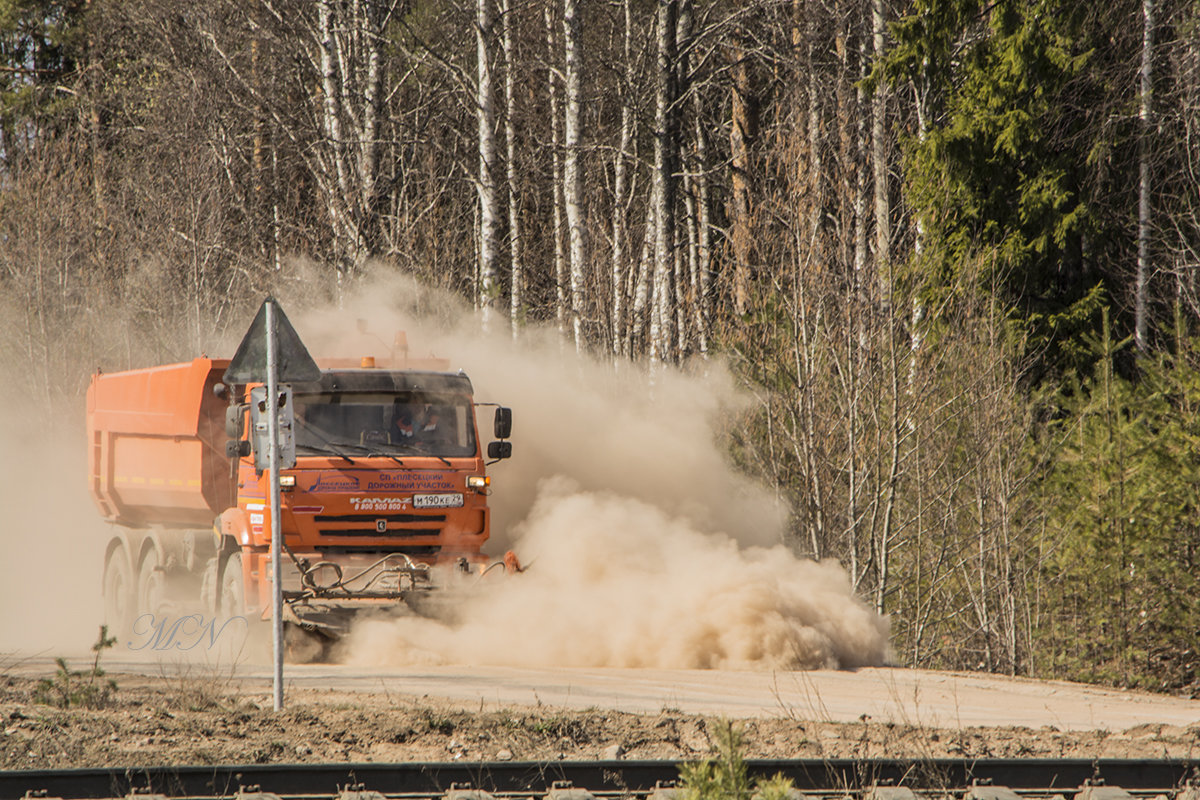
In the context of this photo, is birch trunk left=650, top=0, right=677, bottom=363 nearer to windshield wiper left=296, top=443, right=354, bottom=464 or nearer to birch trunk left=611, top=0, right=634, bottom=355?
birch trunk left=611, top=0, right=634, bottom=355

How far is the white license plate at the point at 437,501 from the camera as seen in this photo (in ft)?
41.5

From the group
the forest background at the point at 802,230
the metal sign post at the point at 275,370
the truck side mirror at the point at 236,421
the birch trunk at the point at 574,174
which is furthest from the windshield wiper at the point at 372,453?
the birch trunk at the point at 574,174

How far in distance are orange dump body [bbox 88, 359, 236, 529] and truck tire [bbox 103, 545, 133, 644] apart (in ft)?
1.91

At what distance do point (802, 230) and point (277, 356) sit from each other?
29.1 feet

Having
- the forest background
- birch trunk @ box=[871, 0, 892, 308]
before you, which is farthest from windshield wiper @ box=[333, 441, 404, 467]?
birch trunk @ box=[871, 0, 892, 308]

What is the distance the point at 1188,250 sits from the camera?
2270 cm

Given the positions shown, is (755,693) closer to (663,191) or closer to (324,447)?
(324,447)

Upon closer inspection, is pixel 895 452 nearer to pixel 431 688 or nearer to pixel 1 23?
pixel 431 688

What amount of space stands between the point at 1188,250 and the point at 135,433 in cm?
1874

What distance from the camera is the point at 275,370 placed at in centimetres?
916

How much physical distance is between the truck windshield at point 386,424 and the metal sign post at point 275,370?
3150 millimetres

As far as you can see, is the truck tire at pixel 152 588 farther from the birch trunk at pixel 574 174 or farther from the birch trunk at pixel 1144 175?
the birch trunk at pixel 1144 175

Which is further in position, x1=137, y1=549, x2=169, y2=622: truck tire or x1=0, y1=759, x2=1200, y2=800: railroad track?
x1=137, y1=549, x2=169, y2=622: truck tire

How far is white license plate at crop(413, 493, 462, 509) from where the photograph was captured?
12648 mm
